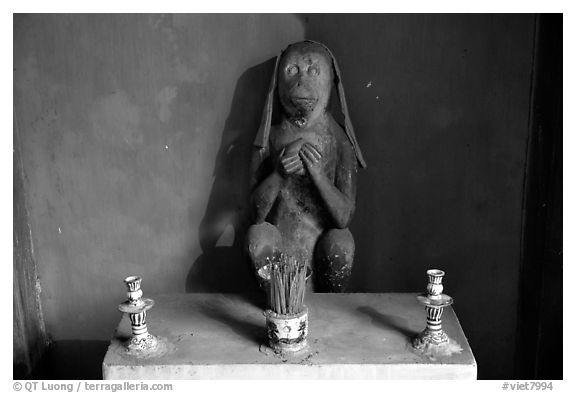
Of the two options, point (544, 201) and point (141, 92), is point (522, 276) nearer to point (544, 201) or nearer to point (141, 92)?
point (544, 201)

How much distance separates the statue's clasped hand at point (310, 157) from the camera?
2.14 metres

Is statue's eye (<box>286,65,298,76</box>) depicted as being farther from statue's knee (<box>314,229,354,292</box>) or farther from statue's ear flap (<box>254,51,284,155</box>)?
statue's knee (<box>314,229,354,292</box>)

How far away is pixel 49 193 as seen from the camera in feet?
8.44

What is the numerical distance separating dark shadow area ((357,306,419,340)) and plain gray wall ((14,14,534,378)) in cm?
45

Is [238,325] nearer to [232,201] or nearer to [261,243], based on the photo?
[261,243]

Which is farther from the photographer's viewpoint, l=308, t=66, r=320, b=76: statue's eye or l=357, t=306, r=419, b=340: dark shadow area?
l=308, t=66, r=320, b=76: statue's eye

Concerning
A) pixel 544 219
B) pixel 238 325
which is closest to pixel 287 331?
pixel 238 325

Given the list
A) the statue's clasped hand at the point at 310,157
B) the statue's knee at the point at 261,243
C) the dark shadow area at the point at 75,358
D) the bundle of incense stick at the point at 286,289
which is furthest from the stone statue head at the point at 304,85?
the dark shadow area at the point at 75,358

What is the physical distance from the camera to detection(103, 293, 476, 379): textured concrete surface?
72.9 inches

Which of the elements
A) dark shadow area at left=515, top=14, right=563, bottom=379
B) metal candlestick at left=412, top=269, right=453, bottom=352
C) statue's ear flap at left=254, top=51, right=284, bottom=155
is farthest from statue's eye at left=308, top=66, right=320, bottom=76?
dark shadow area at left=515, top=14, right=563, bottom=379

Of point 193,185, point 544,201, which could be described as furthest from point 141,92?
point 544,201

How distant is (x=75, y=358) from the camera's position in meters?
2.79

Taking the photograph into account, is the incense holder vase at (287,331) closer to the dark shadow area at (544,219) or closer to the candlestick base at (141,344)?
the candlestick base at (141,344)

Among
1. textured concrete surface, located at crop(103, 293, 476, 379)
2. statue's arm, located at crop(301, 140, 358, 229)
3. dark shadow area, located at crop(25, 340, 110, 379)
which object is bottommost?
dark shadow area, located at crop(25, 340, 110, 379)
